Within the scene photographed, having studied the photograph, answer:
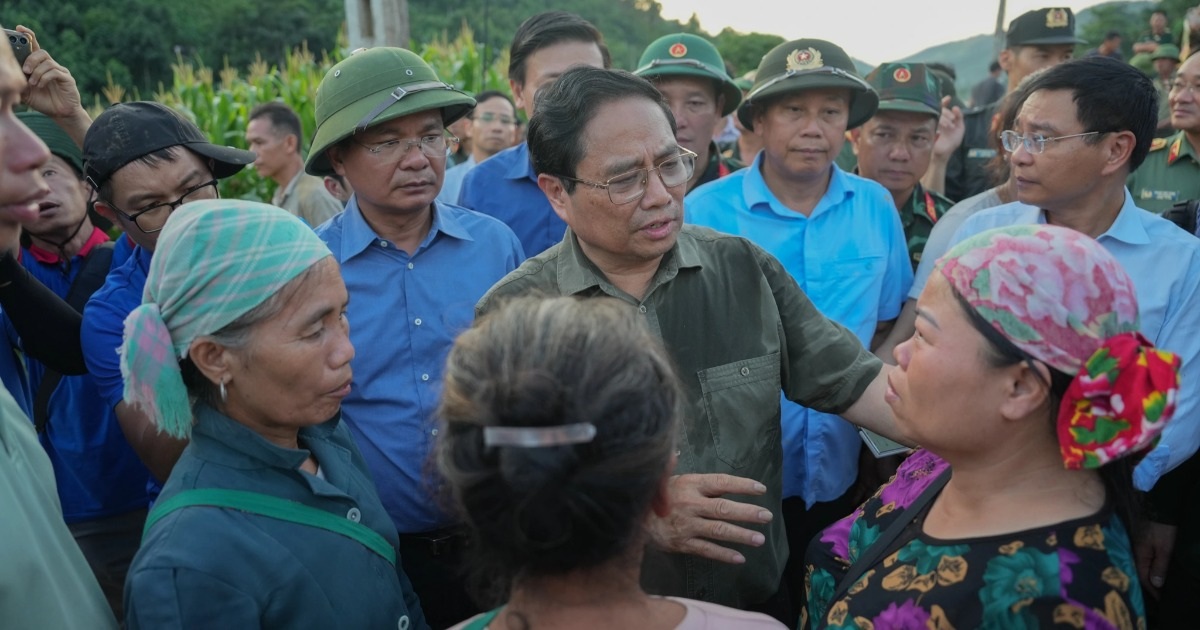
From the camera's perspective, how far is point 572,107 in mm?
2332

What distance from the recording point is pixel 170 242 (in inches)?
69.6

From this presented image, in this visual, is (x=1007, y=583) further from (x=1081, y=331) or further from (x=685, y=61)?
(x=685, y=61)

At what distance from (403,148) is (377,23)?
7.44 meters

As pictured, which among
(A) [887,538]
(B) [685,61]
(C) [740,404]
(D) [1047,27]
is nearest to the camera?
(A) [887,538]

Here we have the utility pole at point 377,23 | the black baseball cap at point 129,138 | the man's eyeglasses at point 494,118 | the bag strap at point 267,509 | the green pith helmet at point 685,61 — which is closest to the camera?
the bag strap at point 267,509

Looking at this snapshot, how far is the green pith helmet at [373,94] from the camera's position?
2838 millimetres

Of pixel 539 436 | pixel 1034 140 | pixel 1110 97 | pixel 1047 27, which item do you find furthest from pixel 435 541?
pixel 1047 27

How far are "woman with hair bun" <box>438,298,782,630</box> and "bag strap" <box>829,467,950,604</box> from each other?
18.7 inches

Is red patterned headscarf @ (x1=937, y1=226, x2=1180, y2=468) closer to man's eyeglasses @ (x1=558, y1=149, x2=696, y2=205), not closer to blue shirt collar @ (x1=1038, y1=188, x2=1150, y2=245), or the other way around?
man's eyeglasses @ (x1=558, y1=149, x2=696, y2=205)

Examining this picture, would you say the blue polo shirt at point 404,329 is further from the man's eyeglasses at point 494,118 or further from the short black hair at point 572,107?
the man's eyeglasses at point 494,118

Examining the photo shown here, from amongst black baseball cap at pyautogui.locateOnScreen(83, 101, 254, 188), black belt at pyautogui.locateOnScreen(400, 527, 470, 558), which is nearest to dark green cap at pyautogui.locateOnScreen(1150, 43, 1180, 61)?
black belt at pyautogui.locateOnScreen(400, 527, 470, 558)

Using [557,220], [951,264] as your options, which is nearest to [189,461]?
[951,264]

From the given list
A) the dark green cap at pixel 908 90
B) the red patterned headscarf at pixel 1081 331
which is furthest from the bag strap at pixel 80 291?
the dark green cap at pixel 908 90

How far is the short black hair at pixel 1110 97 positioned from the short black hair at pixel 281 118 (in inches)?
234
